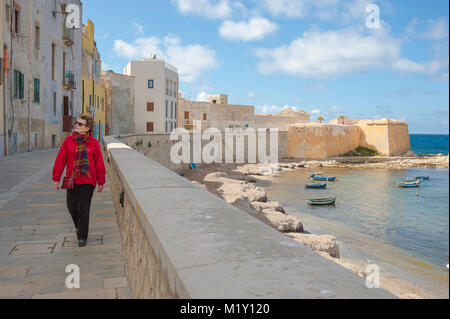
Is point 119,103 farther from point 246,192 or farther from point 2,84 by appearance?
point 2,84

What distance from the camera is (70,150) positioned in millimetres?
4199

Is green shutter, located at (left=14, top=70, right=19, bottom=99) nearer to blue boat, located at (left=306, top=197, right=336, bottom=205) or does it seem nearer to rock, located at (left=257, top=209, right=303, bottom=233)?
rock, located at (left=257, top=209, right=303, bottom=233)

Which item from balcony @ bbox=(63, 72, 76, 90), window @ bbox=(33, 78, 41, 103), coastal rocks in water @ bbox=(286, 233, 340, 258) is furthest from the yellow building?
coastal rocks in water @ bbox=(286, 233, 340, 258)

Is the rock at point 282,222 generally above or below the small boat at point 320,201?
above

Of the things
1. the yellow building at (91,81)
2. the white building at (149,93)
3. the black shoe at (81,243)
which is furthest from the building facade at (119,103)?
the black shoe at (81,243)

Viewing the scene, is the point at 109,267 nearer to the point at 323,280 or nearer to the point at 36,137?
the point at 323,280

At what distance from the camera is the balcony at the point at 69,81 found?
21861 mm

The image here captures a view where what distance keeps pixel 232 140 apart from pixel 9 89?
103ft

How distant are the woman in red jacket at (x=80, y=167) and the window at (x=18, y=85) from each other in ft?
41.9

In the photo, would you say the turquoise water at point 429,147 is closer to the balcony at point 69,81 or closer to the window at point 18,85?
the balcony at point 69,81

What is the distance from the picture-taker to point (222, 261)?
4.84 ft

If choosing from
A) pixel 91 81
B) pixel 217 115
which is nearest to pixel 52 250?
pixel 91 81

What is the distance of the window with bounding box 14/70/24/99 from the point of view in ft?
49.5

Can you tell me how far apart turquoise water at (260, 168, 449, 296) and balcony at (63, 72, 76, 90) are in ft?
47.2
